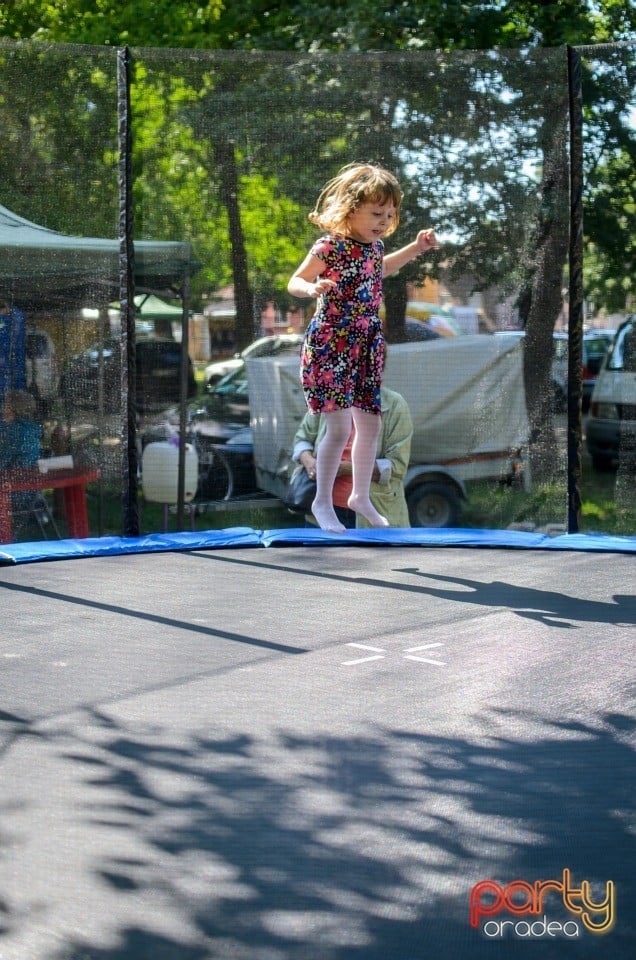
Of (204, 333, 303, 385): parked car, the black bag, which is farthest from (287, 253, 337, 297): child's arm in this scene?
the black bag

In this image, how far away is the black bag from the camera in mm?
3793

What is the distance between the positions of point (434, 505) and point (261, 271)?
1009mm

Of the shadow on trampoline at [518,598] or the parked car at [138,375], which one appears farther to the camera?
the parked car at [138,375]

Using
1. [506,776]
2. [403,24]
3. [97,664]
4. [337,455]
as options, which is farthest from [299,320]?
[403,24]

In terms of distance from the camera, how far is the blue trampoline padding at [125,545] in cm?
336

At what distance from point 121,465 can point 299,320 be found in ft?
2.55

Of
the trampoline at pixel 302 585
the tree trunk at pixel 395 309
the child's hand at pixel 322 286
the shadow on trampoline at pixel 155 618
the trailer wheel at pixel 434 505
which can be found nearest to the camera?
the trampoline at pixel 302 585

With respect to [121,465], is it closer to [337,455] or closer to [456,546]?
[337,455]

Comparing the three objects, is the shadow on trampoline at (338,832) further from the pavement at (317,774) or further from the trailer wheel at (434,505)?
the trailer wheel at (434,505)

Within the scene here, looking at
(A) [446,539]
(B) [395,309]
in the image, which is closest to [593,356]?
(B) [395,309]

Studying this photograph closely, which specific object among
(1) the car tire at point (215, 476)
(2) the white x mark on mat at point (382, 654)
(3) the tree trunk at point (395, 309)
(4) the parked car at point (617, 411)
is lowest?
(2) the white x mark on mat at point (382, 654)

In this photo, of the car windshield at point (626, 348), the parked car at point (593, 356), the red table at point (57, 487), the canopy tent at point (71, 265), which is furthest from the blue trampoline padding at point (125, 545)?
the parked car at point (593, 356)

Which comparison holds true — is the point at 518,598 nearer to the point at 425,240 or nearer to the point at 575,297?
the point at 425,240

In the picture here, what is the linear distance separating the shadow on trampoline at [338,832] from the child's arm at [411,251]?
1.68 metres
